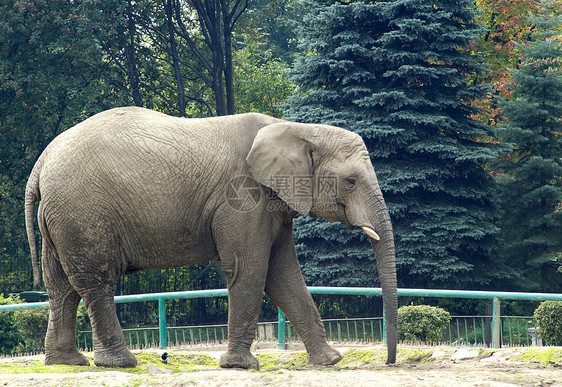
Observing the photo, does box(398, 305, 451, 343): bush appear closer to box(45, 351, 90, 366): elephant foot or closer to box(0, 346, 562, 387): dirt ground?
box(0, 346, 562, 387): dirt ground

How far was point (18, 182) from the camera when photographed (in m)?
21.5

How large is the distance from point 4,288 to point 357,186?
15.7m

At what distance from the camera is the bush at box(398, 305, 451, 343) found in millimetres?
11891

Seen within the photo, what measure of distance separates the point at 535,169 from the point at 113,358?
42.9 feet

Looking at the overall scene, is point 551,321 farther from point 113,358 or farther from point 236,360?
point 113,358

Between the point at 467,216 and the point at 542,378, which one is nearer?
the point at 542,378

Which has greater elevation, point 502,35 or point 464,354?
point 502,35

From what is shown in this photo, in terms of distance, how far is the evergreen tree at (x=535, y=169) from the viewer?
19.2 metres

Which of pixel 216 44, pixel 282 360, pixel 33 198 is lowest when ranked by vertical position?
pixel 282 360

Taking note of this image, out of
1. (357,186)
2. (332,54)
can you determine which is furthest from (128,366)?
(332,54)

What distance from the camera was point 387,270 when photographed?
894cm

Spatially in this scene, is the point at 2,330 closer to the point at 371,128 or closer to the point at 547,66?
the point at 371,128

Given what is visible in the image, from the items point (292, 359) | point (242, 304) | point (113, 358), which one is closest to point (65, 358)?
point (113, 358)

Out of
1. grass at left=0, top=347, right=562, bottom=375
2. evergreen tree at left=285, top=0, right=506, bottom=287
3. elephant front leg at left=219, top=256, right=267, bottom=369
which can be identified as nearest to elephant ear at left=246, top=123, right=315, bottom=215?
elephant front leg at left=219, top=256, right=267, bottom=369
